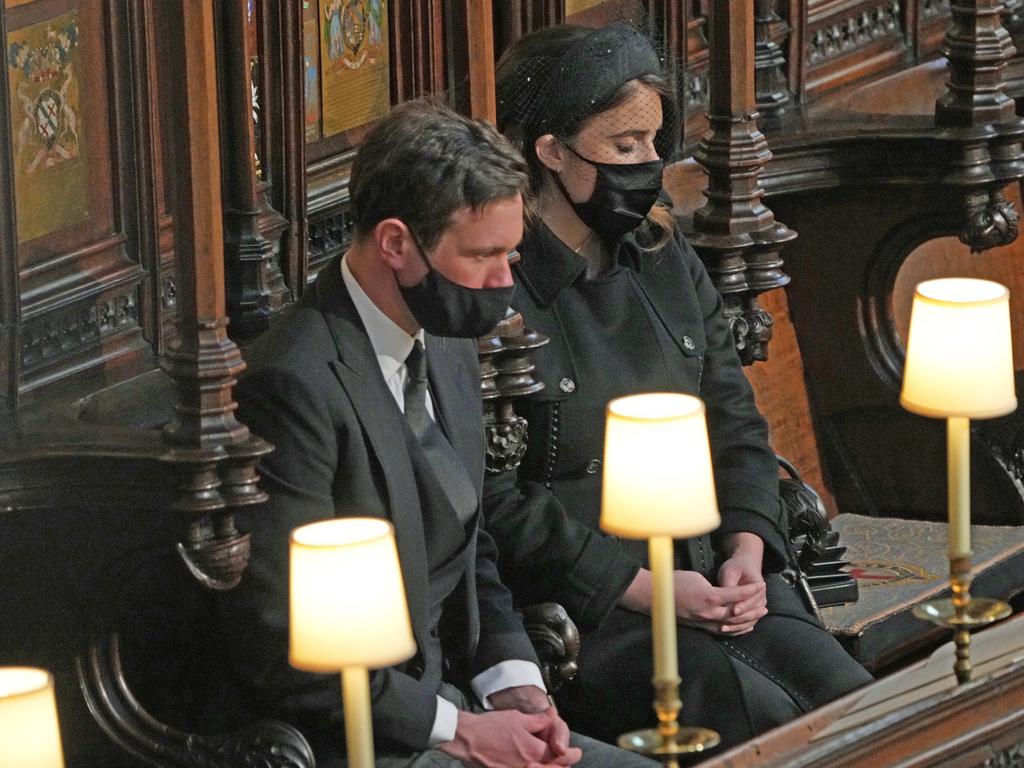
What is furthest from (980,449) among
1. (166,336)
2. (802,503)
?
(166,336)

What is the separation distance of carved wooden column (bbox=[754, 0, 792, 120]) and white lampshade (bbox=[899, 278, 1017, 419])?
109 inches

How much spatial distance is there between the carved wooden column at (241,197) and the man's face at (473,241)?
1.60ft

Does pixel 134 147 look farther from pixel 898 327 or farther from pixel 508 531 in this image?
pixel 898 327

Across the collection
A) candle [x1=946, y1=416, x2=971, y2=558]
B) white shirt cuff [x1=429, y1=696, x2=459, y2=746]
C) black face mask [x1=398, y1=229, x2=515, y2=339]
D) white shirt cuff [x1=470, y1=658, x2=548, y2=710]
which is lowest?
white shirt cuff [x1=429, y1=696, x2=459, y2=746]

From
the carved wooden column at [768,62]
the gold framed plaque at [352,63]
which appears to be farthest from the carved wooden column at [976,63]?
the gold framed plaque at [352,63]

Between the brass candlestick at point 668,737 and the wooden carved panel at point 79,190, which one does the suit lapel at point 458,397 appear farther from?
the brass candlestick at point 668,737

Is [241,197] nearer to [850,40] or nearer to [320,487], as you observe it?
[320,487]

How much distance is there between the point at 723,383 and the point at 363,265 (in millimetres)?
1063

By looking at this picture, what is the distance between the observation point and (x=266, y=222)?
13.6ft

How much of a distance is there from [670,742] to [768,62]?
3.28 m

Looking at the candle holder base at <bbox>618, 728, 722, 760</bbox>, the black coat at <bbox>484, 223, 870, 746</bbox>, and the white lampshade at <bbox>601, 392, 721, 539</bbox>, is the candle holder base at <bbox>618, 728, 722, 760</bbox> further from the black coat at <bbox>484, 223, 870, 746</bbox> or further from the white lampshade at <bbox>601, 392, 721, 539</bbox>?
the black coat at <bbox>484, 223, 870, 746</bbox>

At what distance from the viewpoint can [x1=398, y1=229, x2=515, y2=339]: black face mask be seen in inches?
130

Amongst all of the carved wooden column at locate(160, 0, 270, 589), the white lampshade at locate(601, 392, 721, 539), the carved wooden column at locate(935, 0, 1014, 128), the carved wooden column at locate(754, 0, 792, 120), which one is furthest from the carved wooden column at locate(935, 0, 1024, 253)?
the white lampshade at locate(601, 392, 721, 539)

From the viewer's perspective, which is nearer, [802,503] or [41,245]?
[41,245]
